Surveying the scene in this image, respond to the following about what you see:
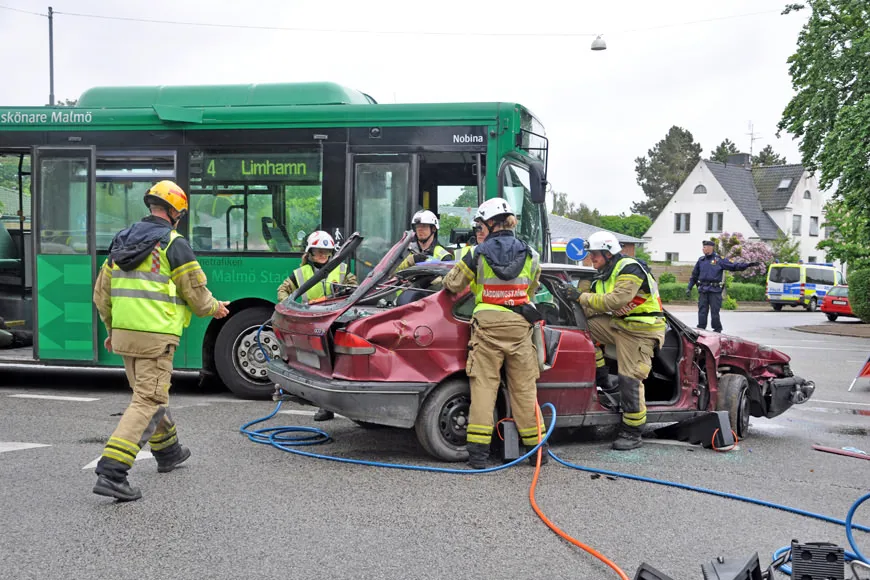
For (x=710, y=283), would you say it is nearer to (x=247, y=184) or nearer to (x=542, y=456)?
(x=247, y=184)

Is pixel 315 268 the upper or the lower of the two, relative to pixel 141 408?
upper

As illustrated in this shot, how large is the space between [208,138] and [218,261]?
52.7 inches

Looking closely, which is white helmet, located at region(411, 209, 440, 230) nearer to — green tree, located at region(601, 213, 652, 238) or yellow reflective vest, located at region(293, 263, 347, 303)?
yellow reflective vest, located at region(293, 263, 347, 303)

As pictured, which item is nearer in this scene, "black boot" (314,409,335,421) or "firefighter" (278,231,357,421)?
"black boot" (314,409,335,421)

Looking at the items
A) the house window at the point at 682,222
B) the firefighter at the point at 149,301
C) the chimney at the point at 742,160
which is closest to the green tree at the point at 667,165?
the chimney at the point at 742,160

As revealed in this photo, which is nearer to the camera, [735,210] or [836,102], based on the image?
[836,102]

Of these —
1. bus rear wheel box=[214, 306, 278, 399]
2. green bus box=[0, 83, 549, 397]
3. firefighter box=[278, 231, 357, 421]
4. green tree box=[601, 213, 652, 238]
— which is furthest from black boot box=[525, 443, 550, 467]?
green tree box=[601, 213, 652, 238]

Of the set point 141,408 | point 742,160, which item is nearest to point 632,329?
point 141,408

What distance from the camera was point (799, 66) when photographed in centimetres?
2377

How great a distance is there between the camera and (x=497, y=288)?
19.8 feet

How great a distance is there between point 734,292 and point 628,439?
3542cm

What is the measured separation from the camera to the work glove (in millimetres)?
6914

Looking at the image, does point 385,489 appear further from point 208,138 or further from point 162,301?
point 208,138

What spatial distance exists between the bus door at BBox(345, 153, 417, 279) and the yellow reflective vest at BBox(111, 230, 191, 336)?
385cm
